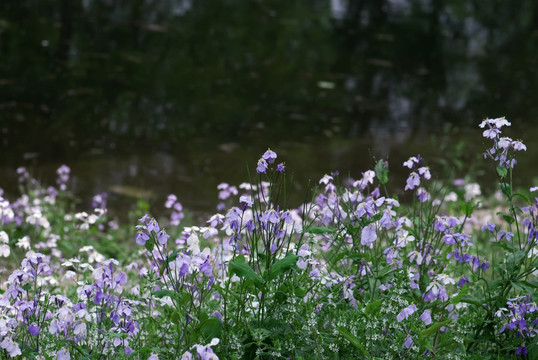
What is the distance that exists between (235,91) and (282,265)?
5845 millimetres

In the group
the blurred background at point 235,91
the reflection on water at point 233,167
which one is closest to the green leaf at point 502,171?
the blurred background at point 235,91

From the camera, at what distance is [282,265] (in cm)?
252

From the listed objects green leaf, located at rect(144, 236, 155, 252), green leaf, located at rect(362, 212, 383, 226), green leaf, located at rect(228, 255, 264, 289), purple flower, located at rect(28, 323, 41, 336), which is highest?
green leaf, located at rect(362, 212, 383, 226)

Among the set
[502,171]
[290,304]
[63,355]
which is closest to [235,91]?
[502,171]

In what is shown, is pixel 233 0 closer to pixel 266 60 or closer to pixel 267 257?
pixel 266 60

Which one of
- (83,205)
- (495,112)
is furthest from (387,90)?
(83,205)

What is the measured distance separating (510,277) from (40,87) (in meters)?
6.26

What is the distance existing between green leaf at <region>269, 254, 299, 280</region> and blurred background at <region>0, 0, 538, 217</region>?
2.62m

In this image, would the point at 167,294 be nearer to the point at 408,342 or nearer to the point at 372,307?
the point at 372,307

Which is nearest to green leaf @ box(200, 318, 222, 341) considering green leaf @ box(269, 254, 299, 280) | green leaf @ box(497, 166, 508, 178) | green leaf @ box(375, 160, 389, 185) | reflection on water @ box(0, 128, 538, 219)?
green leaf @ box(269, 254, 299, 280)

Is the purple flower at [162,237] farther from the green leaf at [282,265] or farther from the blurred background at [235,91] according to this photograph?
the blurred background at [235,91]

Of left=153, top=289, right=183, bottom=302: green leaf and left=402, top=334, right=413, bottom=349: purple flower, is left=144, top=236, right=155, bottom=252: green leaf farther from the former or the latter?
left=402, top=334, right=413, bottom=349: purple flower

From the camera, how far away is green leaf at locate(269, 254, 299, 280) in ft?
8.21

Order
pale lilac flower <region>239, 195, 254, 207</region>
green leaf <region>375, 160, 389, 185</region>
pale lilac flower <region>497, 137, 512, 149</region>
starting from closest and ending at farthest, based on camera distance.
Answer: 1. pale lilac flower <region>239, 195, 254, 207</region>
2. pale lilac flower <region>497, 137, 512, 149</region>
3. green leaf <region>375, 160, 389, 185</region>
